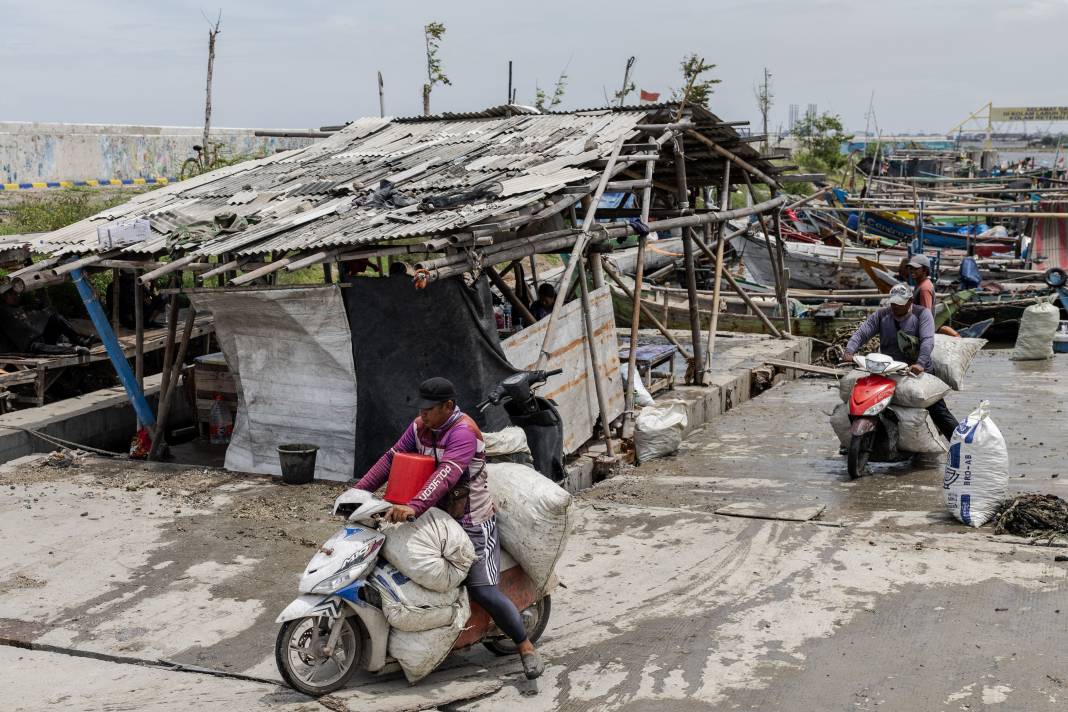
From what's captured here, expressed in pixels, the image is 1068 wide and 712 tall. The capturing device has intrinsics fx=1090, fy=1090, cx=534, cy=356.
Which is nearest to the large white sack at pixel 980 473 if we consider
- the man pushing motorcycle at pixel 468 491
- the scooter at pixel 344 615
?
the man pushing motorcycle at pixel 468 491

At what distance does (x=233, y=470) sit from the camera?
1000 cm

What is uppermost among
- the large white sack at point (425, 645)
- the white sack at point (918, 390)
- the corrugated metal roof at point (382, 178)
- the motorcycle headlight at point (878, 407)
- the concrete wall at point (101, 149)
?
the concrete wall at point (101, 149)

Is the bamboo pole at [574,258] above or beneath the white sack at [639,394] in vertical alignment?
above

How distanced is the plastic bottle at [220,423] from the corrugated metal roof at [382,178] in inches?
82.4

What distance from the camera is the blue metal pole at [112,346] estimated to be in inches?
411

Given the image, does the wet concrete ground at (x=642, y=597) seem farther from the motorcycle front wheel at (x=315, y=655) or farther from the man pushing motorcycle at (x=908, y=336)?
the man pushing motorcycle at (x=908, y=336)

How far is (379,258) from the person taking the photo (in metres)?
10.4

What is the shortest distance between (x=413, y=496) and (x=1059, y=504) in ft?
16.1

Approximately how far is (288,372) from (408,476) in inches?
183

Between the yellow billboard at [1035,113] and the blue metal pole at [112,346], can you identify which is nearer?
the blue metal pole at [112,346]

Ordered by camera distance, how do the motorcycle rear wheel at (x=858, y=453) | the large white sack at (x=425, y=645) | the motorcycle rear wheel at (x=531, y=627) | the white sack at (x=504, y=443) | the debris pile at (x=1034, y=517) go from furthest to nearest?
the motorcycle rear wheel at (x=858, y=453) → the debris pile at (x=1034, y=517) → the white sack at (x=504, y=443) → the motorcycle rear wheel at (x=531, y=627) → the large white sack at (x=425, y=645)

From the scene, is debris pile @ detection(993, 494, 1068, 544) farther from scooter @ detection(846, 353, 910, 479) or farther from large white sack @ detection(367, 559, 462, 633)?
large white sack @ detection(367, 559, 462, 633)

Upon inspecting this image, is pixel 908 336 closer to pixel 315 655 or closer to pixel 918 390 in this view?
pixel 918 390

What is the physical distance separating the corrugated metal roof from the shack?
0.10 feet
